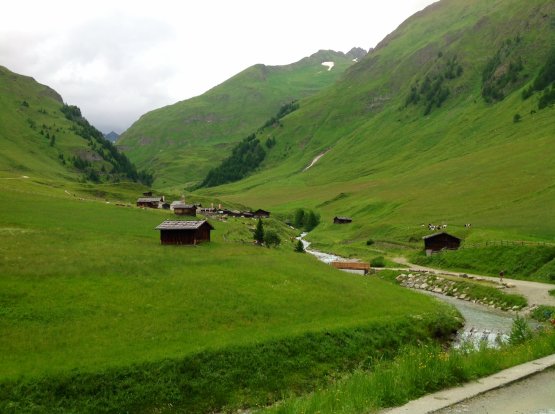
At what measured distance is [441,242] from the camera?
361 ft

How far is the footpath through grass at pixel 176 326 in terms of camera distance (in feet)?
104

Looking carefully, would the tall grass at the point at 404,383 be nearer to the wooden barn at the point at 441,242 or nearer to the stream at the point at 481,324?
the stream at the point at 481,324

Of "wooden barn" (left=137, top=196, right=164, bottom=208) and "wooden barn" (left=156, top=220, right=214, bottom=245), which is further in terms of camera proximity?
"wooden barn" (left=137, top=196, right=164, bottom=208)

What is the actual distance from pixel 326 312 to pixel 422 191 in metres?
139

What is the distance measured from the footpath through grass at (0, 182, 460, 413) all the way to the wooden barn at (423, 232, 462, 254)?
44218mm

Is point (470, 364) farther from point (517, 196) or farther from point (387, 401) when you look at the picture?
point (517, 196)

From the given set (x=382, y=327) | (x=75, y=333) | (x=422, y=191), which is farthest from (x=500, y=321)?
(x=422, y=191)

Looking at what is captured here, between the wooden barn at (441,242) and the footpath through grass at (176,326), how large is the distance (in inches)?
1741

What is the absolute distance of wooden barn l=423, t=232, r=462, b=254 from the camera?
358 ft

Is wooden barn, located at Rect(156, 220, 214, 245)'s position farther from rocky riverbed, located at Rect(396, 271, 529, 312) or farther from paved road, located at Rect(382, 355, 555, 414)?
paved road, located at Rect(382, 355, 555, 414)

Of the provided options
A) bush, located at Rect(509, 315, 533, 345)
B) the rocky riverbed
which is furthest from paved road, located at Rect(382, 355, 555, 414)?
the rocky riverbed

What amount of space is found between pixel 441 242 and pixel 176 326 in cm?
8244

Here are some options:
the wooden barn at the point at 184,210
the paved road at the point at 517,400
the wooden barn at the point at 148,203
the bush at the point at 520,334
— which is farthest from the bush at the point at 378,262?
the paved road at the point at 517,400

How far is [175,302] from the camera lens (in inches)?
1832
